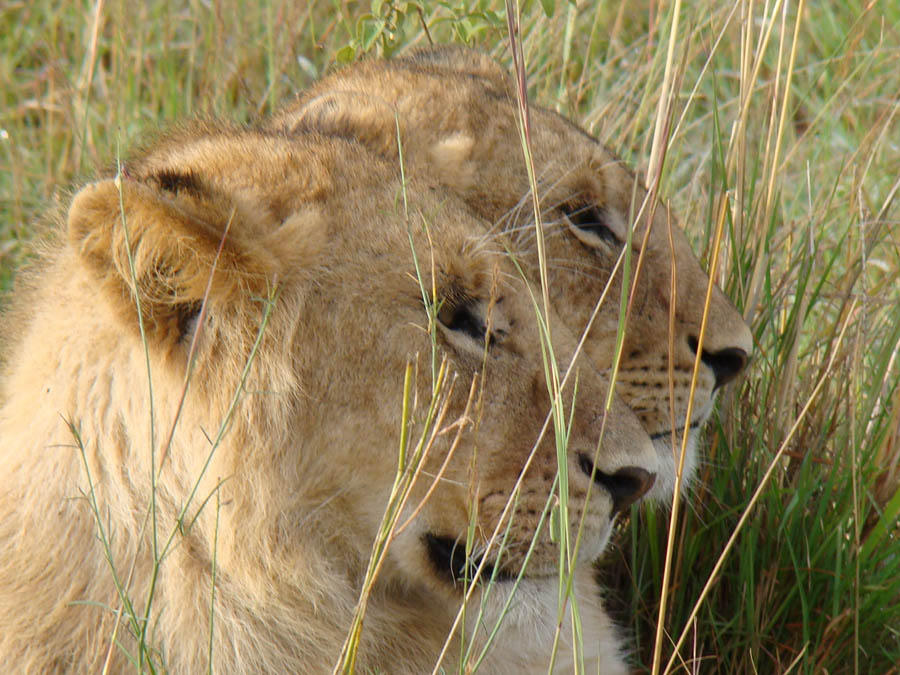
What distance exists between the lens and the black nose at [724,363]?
250 centimetres

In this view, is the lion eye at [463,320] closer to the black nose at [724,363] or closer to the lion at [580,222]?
the lion at [580,222]

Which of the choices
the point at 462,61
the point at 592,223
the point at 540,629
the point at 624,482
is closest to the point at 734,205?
the point at 592,223

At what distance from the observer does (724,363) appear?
8.29 ft

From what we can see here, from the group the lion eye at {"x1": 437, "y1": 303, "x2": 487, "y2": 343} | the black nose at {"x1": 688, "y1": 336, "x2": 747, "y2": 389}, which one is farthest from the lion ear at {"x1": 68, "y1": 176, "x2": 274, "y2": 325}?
the black nose at {"x1": 688, "y1": 336, "x2": 747, "y2": 389}

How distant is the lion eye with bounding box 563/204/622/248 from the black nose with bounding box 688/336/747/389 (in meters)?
0.29

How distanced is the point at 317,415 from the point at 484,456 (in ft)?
0.92

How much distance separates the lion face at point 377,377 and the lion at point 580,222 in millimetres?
369

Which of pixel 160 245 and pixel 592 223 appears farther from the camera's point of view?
pixel 592 223

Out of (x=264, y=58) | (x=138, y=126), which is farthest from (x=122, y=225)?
(x=264, y=58)

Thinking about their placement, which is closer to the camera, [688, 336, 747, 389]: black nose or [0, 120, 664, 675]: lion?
[0, 120, 664, 675]: lion

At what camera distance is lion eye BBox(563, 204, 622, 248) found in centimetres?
259

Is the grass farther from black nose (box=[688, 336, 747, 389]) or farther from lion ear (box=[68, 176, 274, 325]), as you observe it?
lion ear (box=[68, 176, 274, 325])

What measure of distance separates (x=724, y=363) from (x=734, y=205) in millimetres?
631

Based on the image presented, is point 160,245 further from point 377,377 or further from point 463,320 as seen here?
point 463,320
